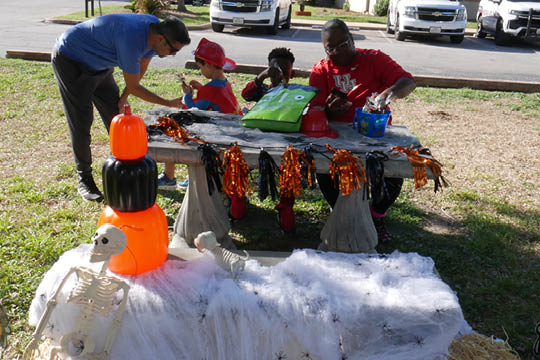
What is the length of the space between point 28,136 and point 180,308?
3982mm

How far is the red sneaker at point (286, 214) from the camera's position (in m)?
3.54

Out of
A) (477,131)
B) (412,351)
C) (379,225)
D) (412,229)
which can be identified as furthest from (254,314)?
(477,131)

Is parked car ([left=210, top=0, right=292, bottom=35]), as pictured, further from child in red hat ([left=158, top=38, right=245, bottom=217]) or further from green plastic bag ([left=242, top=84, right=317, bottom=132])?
Answer: green plastic bag ([left=242, top=84, right=317, bottom=132])

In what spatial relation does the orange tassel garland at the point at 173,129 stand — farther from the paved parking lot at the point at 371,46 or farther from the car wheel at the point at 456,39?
the car wheel at the point at 456,39

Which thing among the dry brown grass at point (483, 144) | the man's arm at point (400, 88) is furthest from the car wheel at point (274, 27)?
the man's arm at point (400, 88)

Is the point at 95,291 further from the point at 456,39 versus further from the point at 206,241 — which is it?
the point at 456,39

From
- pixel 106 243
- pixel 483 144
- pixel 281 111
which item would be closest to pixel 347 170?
pixel 281 111

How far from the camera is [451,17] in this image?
43.0 feet

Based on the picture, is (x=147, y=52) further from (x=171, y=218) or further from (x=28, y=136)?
(x=28, y=136)

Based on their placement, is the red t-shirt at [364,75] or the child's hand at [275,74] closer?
the red t-shirt at [364,75]

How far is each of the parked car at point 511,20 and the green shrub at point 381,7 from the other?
7270mm

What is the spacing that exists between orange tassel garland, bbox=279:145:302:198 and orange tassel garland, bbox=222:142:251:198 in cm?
20

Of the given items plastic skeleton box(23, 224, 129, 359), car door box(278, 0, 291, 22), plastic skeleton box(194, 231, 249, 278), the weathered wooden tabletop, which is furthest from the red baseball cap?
car door box(278, 0, 291, 22)

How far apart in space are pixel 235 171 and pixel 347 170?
1.97 ft
